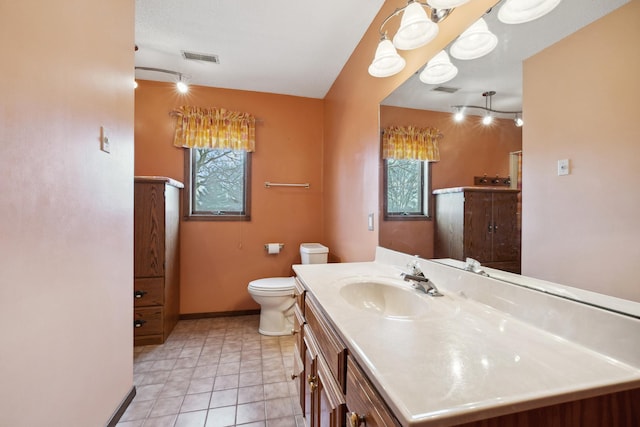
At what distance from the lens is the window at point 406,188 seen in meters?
1.44

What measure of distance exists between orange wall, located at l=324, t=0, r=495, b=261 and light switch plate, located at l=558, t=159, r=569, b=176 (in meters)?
0.70

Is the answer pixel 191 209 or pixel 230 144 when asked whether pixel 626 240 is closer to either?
pixel 230 144

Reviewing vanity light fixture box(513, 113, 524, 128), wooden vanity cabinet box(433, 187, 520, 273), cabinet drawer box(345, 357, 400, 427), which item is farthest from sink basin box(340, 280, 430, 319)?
vanity light fixture box(513, 113, 524, 128)

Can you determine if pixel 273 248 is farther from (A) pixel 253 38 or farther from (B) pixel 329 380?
(B) pixel 329 380

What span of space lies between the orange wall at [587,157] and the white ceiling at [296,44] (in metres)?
0.07

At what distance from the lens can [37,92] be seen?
2.87ft

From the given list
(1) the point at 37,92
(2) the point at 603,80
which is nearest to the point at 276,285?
(1) the point at 37,92

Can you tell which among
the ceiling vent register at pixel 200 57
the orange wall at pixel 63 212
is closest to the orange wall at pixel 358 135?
the ceiling vent register at pixel 200 57

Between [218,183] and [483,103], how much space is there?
260 centimetres

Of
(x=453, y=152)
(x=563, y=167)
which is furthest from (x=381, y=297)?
(x=563, y=167)

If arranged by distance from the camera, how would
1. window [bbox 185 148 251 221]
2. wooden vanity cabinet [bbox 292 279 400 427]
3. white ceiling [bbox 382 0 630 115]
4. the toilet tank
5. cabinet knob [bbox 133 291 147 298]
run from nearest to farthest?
wooden vanity cabinet [bbox 292 279 400 427] < white ceiling [bbox 382 0 630 115] < cabinet knob [bbox 133 291 147 298] < the toilet tank < window [bbox 185 148 251 221]

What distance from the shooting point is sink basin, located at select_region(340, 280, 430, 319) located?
1166 millimetres

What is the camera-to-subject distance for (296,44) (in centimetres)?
218

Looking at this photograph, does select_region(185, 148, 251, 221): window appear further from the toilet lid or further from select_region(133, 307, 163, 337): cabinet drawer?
select_region(133, 307, 163, 337): cabinet drawer
